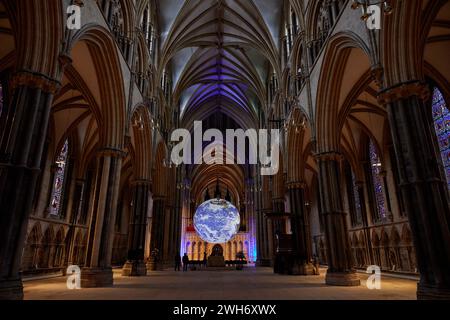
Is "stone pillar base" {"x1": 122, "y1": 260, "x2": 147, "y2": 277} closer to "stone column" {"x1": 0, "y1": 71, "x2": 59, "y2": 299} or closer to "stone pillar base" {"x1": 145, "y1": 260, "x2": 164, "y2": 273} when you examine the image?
"stone pillar base" {"x1": 145, "y1": 260, "x2": 164, "y2": 273}

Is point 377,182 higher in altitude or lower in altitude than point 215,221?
higher

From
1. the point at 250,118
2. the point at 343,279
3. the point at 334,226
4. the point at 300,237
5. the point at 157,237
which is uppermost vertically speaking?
the point at 250,118

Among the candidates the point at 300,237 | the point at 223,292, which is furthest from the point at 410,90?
the point at 300,237

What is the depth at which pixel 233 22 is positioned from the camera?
20062 mm

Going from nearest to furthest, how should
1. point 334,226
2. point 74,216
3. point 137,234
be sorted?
point 334,226, point 137,234, point 74,216

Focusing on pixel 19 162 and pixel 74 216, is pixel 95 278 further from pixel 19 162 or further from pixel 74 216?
pixel 74 216

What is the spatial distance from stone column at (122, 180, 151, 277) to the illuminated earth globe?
18.5 m

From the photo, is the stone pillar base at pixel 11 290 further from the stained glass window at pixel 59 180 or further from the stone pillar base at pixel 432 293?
the stained glass window at pixel 59 180

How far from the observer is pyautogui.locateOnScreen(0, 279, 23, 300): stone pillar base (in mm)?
5086

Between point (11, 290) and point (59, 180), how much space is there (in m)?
15.3

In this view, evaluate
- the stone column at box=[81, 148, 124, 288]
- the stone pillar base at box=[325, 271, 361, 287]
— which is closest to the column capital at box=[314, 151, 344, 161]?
the stone pillar base at box=[325, 271, 361, 287]

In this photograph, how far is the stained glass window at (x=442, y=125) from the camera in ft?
40.6

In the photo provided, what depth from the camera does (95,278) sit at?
29.2 ft
